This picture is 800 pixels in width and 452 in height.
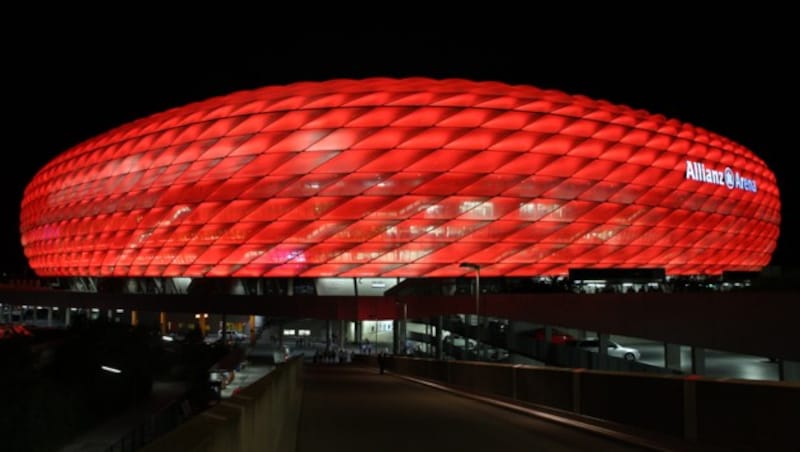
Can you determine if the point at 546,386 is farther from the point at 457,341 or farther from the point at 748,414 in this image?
the point at 457,341

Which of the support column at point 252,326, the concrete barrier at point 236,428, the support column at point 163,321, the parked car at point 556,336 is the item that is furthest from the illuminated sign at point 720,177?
the concrete barrier at point 236,428

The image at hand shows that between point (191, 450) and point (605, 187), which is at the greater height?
point (605, 187)

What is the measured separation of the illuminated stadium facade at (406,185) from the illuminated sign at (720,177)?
0.62 ft

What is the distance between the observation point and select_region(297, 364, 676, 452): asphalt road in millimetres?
13039

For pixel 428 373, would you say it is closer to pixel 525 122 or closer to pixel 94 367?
pixel 94 367

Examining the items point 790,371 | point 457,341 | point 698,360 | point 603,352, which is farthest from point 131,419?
point 457,341

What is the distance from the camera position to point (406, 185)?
205 feet

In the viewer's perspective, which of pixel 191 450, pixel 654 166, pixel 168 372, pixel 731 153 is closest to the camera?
pixel 191 450

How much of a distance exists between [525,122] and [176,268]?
31.1 meters

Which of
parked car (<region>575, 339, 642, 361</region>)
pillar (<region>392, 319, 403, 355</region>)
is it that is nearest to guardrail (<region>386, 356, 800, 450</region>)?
parked car (<region>575, 339, 642, 361</region>)

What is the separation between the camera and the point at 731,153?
77.5 meters

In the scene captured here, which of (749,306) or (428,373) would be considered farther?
(428,373)

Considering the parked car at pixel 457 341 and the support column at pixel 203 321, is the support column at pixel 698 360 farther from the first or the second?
the support column at pixel 203 321

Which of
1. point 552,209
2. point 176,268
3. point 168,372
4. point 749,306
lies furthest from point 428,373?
point 176,268
